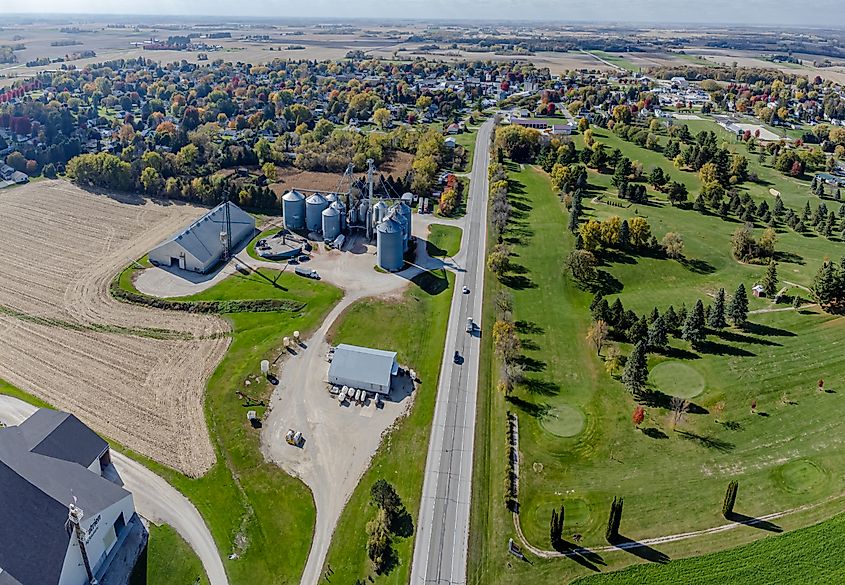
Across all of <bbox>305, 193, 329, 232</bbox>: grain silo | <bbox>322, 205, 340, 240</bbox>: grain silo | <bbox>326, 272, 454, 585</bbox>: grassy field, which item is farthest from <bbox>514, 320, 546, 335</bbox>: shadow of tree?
<bbox>305, 193, 329, 232</bbox>: grain silo

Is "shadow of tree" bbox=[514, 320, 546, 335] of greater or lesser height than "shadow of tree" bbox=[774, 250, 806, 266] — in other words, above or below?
below

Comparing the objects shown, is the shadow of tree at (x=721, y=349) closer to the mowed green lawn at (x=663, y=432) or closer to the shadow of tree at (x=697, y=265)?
the mowed green lawn at (x=663, y=432)

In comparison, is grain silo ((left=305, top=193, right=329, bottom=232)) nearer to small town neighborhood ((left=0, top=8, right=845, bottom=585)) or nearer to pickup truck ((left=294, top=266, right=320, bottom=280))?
small town neighborhood ((left=0, top=8, right=845, bottom=585))

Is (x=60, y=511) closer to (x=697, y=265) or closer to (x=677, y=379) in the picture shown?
(x=677, y=379)

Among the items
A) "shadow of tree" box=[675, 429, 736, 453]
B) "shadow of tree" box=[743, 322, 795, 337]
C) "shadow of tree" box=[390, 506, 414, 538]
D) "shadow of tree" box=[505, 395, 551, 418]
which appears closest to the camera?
"shadow of tree" box=[390, 506, 414, 538]

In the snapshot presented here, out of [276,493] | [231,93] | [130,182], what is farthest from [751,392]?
[231,93]

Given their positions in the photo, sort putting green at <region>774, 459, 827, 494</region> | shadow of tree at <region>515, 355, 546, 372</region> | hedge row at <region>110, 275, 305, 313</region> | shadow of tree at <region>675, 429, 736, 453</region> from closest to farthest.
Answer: putting green at <region>774, 459, 827, 494</region> → shadow of tree at <region>675, 429, 736, 453</region> → shadow of tree at <region>515, 355, 546, 372</region> → hedge row at <region>110, 275, 305, 313</region>

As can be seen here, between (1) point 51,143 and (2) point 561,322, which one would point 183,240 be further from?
(1) point 51,143
